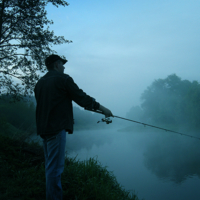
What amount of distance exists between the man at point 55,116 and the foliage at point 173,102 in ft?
106

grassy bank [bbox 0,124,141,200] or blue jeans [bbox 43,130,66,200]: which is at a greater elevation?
blue jeans [bbox 43,130,66,200]

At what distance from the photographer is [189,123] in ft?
113

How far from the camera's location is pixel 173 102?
41.3 meters

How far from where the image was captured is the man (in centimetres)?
237

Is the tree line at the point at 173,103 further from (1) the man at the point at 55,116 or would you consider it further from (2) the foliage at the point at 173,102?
(1) the man at the point at 55,116

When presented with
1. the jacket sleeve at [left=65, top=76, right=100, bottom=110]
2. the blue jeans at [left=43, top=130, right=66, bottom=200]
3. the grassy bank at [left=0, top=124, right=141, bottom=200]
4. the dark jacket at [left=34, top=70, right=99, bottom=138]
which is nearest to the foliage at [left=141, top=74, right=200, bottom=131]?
the grassy bank at [left=0, top=124, right=141, bottom=200]

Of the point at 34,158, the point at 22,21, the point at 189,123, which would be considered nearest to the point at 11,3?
the point at 22,21

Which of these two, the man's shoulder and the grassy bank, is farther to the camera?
the grassy bank

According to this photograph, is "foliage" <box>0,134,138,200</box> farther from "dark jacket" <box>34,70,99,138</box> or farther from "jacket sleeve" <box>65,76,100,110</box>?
"jacket sleeve" <box>65,76,100,110</box>

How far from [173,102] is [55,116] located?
1670 inches

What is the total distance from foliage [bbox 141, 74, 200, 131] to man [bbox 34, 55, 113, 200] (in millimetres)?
32393

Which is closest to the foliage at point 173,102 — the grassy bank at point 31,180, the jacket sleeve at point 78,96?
the grassy bank at point 31,180

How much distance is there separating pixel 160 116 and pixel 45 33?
1558 inches

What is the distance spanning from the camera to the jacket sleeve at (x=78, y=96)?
8.10ft
